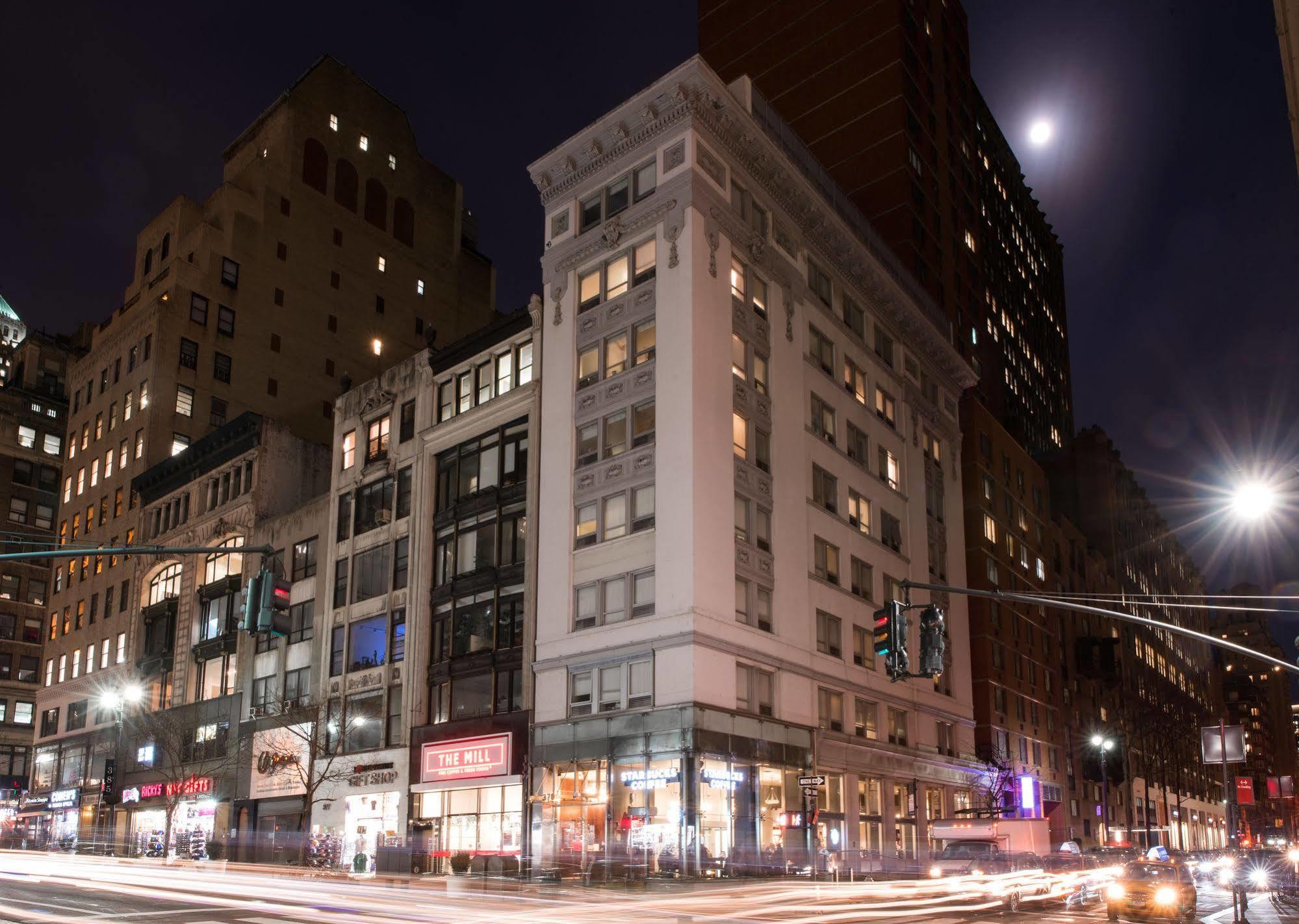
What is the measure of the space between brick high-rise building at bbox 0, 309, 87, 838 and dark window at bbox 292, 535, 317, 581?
49.5m

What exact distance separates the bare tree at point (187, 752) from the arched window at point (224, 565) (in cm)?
762

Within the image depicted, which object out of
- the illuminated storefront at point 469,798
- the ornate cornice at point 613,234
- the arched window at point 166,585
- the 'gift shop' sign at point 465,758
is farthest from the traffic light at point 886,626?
the arched window at point 166,585

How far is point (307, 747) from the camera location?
59156 mm

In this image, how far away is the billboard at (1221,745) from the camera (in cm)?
2427

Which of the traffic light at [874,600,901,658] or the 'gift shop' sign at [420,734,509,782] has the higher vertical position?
the traffic light at [874,600,901,658]

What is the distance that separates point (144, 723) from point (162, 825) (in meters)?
6.13

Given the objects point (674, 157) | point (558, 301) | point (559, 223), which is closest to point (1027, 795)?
point (558, 301)

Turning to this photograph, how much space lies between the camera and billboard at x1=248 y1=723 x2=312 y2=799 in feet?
192

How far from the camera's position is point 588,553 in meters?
47.1

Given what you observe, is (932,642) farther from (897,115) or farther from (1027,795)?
(897,115)

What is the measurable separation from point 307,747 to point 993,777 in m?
38.4

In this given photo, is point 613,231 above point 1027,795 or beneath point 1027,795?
above

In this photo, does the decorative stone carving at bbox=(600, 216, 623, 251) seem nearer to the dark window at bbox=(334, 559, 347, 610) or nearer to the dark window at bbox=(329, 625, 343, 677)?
the dark window at bbox=(334, 559, 347, 610)

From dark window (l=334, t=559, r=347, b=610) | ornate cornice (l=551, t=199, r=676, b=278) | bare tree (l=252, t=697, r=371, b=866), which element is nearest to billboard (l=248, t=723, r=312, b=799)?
bare tree (l=252, t=697, r=371, b=866)
